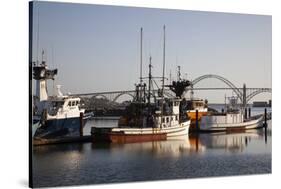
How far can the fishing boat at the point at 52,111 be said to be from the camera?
27.9ft

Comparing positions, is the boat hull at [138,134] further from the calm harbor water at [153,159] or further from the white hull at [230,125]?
the white hull at [230,125]

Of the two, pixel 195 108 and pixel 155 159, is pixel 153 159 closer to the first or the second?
pixel 155 159

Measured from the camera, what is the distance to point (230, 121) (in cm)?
990

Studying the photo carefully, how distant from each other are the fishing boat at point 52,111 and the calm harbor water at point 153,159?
0.15 metres

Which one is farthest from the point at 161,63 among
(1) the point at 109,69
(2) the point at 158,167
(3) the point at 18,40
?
(3) the point at 18,40

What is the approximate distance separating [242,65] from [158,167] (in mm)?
1828

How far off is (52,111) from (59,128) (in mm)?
216

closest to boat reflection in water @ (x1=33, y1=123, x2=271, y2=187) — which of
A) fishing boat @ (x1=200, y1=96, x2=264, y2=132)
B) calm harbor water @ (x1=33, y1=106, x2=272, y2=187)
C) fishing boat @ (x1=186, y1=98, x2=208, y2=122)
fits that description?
calm harbor water @ (x1=33, y1=106, x2=272, y2=187)

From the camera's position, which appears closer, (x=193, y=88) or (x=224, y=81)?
(x=193, y=88)

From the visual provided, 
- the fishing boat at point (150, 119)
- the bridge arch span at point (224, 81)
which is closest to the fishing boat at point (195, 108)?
the fishing boat at point (150, 119)

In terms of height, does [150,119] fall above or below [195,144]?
above

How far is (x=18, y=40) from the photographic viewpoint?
845 cm

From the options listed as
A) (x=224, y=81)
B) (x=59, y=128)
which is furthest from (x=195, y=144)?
(x=59, y=128)
